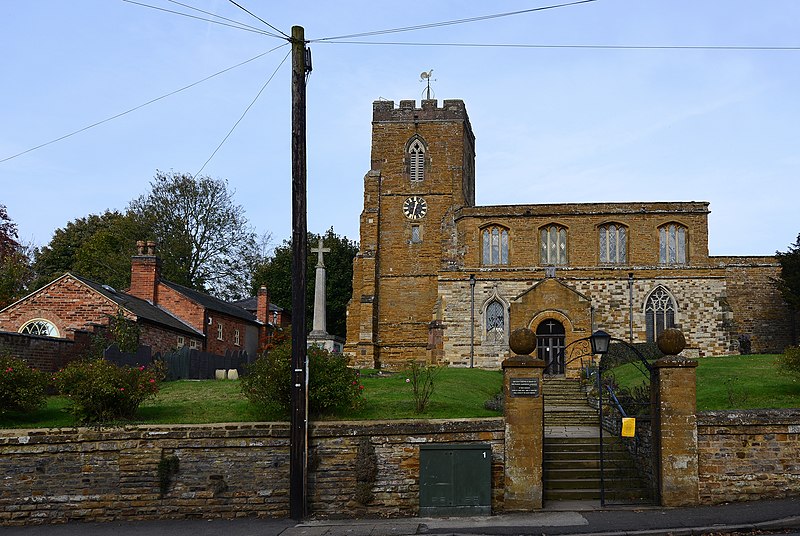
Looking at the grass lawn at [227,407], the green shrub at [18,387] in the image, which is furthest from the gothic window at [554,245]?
the green shrub at [18,387]

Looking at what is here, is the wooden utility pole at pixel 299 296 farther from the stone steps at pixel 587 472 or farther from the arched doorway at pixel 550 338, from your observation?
the arched doorway at pixel 550 338

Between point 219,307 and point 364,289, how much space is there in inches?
312

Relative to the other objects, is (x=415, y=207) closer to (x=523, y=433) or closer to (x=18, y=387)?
(x=18, y=387)

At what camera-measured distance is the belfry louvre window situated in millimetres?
47344

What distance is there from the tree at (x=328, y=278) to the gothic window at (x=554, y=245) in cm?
2382

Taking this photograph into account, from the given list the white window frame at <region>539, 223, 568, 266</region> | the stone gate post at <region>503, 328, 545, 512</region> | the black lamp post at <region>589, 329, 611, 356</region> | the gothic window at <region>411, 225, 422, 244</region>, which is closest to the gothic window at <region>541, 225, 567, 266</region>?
the white window frame at <region>539, 223, 568, 266</region>

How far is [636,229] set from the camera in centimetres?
4038

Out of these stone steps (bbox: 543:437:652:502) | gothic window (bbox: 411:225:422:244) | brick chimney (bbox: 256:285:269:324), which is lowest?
stone steps (bbox: 543:437:652:502)

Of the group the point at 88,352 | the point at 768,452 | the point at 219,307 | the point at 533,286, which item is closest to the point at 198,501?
the point at 768,452

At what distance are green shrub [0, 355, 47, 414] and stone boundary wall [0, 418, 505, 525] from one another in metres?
2.31

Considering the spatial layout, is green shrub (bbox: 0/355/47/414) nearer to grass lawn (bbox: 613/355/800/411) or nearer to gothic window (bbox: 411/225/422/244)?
grass lawn (bbox: 613/355/800/411)

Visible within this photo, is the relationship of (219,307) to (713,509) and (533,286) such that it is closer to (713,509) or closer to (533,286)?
(533,286)

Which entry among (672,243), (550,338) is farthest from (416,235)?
(672,243)

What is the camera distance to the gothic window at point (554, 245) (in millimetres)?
40844
